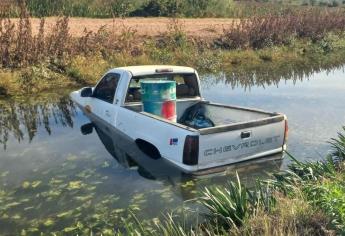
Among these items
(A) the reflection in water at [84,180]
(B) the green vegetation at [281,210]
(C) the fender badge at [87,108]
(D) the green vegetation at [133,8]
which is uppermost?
(D) the green vegetation at [133,8]

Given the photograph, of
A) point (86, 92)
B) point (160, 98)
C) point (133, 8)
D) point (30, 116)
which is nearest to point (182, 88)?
point (160, 98)

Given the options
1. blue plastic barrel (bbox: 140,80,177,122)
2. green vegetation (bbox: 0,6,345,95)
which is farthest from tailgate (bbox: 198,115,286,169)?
green vegetation (bbox: 0,6,345,95)

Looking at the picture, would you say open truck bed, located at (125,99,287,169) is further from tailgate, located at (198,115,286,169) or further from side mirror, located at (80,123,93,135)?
side mirror, located at (80,123,93,135)

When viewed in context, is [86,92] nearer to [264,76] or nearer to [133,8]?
[264,76]

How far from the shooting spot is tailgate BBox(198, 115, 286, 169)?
7.76 m

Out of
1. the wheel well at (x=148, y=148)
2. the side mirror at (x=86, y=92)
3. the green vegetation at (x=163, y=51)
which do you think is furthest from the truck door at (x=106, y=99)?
the green vegetation at (x=163, y=51)

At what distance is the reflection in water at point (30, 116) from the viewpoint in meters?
11.3

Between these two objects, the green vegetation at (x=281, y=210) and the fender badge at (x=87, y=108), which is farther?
the fender badge at (x=87, y=108)

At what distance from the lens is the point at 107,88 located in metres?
10.8

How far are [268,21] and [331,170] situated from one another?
21.8m

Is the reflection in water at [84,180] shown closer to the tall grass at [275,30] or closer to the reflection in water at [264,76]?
the reflection in water at [264,76]

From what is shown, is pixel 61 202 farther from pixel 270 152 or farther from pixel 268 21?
pixel 268 21

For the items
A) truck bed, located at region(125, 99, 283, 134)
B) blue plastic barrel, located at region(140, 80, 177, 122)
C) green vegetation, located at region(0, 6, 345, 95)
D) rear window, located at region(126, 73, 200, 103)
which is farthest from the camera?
green vegetation, located at region(0, 6, 345, 95)

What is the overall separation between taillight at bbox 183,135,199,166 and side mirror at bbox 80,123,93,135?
13.7 feet
